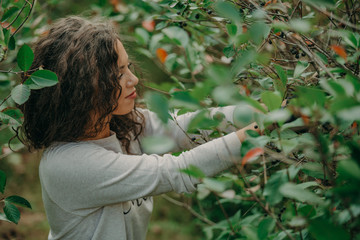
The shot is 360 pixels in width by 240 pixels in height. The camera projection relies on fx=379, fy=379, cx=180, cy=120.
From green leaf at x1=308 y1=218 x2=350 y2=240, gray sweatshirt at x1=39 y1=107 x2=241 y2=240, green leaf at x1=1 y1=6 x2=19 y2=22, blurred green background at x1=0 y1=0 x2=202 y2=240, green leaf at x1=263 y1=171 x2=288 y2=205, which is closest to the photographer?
green leaf at x1=308 y1=218 x2=350 y2=240

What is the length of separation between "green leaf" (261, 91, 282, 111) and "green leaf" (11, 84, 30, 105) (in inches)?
25.8

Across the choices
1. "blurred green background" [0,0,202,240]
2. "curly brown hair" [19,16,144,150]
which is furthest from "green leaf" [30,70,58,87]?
"blurred green background" [0,0,202,240]

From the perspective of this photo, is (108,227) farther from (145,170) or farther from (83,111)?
(83,111)

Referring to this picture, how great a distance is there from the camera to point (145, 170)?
1146 mm

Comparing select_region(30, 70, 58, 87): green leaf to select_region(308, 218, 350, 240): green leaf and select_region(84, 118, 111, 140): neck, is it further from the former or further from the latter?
select_region(308, 218, 350, 240): green leaf

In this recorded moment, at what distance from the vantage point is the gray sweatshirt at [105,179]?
1078mm

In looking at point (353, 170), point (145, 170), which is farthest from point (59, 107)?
point (353, 170)

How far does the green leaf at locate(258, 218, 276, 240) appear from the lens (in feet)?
2.41

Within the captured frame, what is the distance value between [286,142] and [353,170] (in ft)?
0.58

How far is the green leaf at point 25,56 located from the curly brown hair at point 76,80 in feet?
0.56

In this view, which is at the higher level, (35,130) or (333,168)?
(333,168)

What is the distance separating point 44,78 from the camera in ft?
3.43

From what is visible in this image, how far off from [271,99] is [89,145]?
0.73 m

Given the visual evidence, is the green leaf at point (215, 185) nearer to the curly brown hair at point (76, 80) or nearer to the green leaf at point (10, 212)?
the curly brown hair at point (76, 80)
